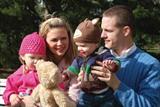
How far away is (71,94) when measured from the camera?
2.83 m

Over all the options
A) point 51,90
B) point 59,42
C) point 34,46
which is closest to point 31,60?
point 34,46

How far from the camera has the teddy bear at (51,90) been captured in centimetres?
269

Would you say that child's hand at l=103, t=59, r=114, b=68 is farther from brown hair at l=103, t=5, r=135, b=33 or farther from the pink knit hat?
the pink knit hat

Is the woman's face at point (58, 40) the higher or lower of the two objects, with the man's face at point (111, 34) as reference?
lower

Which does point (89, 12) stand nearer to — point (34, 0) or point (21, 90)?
point (34, 0)

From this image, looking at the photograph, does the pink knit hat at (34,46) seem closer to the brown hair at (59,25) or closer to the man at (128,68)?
the brown hair at (59,25)

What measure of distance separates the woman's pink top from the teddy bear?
0.38 m

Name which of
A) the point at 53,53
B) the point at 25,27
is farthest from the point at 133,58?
the point at 25,27

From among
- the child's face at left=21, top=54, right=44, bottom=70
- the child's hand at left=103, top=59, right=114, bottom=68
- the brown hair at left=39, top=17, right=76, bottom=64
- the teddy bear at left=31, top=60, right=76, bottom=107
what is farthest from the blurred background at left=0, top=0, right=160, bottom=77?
the child's hand at left=103, top=59, right=114, bottom=68

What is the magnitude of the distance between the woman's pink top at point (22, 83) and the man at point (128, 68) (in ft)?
2.12

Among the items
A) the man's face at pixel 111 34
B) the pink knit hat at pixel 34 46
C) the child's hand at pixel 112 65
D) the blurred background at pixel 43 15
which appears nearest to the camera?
the child's hand at pixel 112 65

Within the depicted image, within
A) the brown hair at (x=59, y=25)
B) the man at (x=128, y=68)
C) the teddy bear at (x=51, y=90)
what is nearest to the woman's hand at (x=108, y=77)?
the man at (x=128, y=68)

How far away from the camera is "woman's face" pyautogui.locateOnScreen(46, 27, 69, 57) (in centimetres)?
318

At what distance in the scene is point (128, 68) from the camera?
2.70 metres
